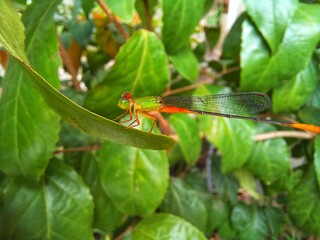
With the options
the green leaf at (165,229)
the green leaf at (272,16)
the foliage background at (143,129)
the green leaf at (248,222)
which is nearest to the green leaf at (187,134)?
the foliage background at (143,129)

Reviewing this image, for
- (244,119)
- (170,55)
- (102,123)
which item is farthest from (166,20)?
(102,123)

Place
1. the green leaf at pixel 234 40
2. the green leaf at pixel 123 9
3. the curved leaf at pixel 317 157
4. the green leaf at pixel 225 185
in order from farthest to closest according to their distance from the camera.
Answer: the green leaf at pixel 225 185
the green leaf at pixel 234 40
the curved leaf at pixel 317 157
the green leaf at pixel 123 9

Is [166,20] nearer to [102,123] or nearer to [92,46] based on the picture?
[102,123]

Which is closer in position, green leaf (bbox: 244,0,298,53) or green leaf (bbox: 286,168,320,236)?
green leaf (bbox: 244,0,298,53)

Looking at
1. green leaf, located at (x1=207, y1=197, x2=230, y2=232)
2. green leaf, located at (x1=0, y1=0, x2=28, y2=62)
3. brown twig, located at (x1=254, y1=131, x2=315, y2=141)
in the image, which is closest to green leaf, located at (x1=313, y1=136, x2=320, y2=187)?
brown twig, located at (x1=254, y1=131, x2=315, y2=141)

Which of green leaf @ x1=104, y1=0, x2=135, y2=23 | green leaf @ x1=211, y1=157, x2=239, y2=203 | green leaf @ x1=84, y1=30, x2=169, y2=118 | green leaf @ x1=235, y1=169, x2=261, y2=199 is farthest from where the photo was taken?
green leaf @ x1=211, y1=157, x2=239, y2=203

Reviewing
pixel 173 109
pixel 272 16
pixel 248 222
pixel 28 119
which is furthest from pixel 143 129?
pixel 248 222

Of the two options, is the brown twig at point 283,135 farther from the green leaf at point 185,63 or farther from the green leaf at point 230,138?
the green leaf at point 185,63

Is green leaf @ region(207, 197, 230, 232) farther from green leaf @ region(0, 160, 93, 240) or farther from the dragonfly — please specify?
green leaf @ region(0, 160, 93, 240)
